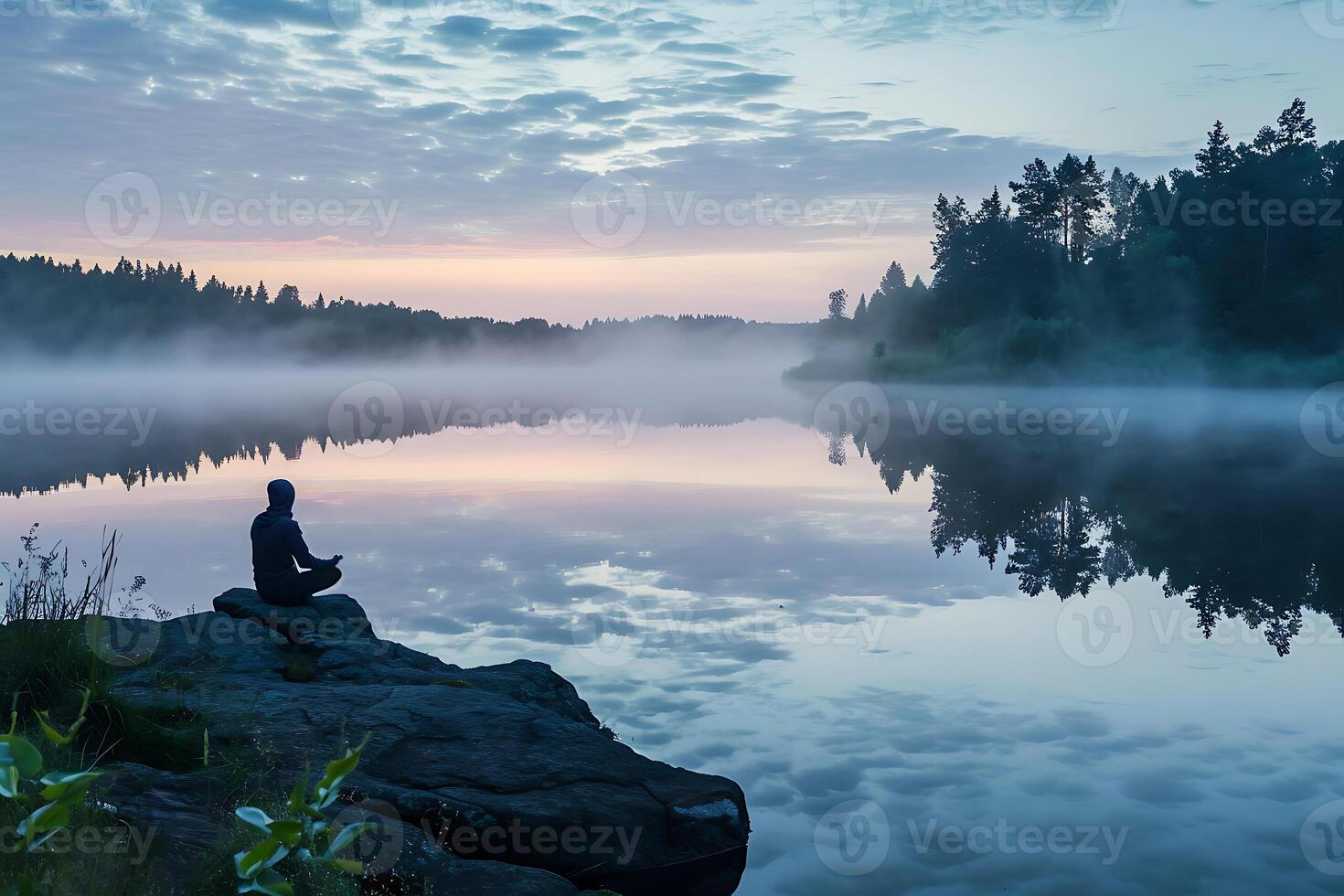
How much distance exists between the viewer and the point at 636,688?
40.9 feet

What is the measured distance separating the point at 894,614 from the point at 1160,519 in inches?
523

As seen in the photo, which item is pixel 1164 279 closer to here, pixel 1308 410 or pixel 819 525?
pixel 1308 410

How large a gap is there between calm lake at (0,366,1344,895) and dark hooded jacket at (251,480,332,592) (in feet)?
7.94

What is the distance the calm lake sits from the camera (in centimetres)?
884

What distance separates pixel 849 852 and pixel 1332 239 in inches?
3329

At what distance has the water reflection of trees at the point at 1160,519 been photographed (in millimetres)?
18203

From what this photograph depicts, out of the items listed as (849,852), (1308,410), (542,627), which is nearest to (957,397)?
(1308,410)

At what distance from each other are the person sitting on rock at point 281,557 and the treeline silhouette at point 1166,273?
83.0 meters

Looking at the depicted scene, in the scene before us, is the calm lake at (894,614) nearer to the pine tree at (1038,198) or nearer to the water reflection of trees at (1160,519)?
the water reflection of trees at (1160,519)

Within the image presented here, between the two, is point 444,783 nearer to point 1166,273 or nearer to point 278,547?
point 278,547

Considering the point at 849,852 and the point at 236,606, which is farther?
the point at 236,606

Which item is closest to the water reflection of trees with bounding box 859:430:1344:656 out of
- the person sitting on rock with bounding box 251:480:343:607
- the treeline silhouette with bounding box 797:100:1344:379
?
the person sitting on rock with bounding box 251:480:343:607

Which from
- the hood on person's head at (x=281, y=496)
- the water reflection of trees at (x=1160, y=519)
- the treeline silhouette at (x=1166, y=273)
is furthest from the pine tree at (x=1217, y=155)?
the hood on person's head at (x=281, y=496)

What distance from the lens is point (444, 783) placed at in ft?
27.6
